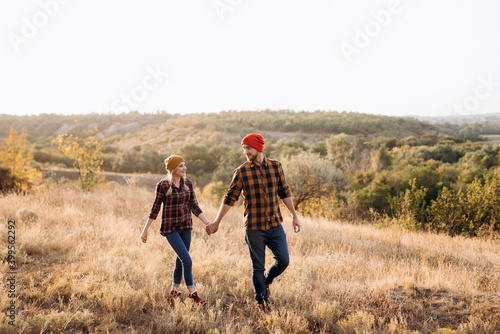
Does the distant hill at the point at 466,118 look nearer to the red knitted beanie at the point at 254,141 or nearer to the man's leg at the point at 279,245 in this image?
the man's leg at the point at 279,245

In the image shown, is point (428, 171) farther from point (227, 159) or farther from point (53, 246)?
point (53, 246)

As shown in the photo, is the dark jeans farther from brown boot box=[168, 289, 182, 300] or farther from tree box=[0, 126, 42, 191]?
tree box=[0, 126, 42, 191]

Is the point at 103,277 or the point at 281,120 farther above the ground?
the point at 281,120

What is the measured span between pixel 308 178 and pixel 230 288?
1296 cm

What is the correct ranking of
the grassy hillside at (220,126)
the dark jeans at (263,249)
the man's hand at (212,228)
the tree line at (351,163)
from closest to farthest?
the dark jeans at (263,249) → the man's hand at (212,228) → the tree line at (351,163) → the grassy hillside at (220,126)

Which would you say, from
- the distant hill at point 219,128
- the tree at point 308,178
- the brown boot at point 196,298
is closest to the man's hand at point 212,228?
the brown boot at point 196,298

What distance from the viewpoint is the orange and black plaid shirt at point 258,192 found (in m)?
3.66

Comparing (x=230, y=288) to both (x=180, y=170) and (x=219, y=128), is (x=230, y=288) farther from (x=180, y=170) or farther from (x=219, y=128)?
(x=219, y=128)

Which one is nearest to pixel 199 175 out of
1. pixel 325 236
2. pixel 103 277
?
pixel 325 236

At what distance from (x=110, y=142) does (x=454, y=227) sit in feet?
188

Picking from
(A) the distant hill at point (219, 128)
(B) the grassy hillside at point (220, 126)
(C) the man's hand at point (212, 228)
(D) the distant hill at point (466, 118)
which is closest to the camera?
(C) the man's hand at point (212, 228)

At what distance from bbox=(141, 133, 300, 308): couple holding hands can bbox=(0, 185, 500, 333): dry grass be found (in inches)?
17.8

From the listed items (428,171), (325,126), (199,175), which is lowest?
(199,175)

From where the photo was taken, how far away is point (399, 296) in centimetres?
436
